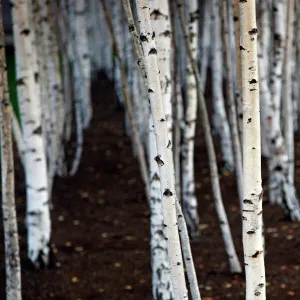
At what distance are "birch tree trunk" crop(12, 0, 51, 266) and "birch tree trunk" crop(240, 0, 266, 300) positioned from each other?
9.97 feet

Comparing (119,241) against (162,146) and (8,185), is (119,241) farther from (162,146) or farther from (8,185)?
(162,146)

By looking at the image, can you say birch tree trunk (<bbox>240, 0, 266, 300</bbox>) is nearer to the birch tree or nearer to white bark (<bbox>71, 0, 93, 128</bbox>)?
the birch tree

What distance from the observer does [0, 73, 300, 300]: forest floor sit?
5.31 metres

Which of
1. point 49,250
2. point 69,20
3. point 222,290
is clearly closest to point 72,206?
point 49,250

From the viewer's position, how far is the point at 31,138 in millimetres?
5656

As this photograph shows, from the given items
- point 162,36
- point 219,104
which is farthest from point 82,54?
point 162,36

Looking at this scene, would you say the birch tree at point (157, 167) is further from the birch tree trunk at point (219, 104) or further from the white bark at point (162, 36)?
the birch tree trunk at point (219, 104)

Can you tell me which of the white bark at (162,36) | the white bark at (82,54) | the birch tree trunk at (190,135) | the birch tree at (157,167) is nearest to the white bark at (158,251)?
the birch tree at (157,167)

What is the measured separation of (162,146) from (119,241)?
366cm

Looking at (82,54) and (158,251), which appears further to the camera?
(82,54)

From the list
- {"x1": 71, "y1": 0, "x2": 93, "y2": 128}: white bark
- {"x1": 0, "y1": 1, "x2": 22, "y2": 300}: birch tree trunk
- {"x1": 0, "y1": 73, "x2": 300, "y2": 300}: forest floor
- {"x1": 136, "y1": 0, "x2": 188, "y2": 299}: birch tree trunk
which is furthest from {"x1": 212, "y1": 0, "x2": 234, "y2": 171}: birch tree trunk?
{"x1": 136, "y1": 0, "x2": 188, "y2": 299}: birch tree trunk

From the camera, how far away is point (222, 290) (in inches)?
204

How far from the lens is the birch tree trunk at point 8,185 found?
13.9ft

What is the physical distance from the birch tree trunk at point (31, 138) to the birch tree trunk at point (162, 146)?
2.67 metres
